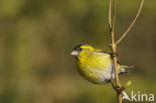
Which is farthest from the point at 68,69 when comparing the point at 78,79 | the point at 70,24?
the point at 70,24

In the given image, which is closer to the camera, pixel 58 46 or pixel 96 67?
pixel 96 67

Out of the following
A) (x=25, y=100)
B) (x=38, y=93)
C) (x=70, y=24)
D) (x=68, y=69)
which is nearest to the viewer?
(x=25, y=100)

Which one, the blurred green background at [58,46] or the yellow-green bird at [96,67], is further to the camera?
the blurred green background at [58,46]

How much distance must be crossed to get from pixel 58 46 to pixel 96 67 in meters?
2.61

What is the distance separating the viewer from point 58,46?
19.0 ft

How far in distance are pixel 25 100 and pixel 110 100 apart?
3.68 ft

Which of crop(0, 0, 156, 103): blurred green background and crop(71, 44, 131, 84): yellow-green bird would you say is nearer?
crop(71, 44, 131, 84): yellow-green bird

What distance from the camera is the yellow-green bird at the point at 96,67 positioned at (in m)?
3.16

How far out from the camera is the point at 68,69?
6379 millimetres

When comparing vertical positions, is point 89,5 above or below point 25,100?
above

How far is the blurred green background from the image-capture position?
537cm

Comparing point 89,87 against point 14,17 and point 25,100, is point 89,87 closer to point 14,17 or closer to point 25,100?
point 25,100

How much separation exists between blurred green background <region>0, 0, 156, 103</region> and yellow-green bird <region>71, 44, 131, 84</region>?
176cm

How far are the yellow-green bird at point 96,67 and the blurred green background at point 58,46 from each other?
176cm
